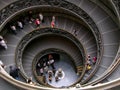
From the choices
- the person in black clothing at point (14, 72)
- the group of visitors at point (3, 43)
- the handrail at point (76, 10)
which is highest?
the handrail at point (76, 10)

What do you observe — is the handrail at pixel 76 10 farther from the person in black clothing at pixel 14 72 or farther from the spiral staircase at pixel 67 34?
the person in black clothing at pixel 14 72

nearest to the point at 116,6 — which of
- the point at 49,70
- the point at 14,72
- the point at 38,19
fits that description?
the point at 38,19

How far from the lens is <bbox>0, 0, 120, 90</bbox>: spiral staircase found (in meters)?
20.6

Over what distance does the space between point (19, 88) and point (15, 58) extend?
20.6 feet

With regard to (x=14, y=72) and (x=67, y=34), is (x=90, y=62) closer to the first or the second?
(x=67, y=34)

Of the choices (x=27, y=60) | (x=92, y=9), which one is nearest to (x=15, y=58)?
(x=27, y=60)

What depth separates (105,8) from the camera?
2233 cm

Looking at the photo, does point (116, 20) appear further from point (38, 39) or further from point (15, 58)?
point (15, 58)

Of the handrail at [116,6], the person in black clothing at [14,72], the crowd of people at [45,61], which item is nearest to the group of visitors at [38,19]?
the crowd of people at [45,61]

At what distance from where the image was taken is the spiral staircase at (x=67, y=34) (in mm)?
20609

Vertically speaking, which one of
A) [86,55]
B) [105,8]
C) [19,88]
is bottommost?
[19,88]

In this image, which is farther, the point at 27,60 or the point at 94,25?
the point at 27,60

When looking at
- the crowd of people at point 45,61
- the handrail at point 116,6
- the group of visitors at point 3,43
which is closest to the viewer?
the handrail at point 116,6

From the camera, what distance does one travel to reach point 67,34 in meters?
22.9
